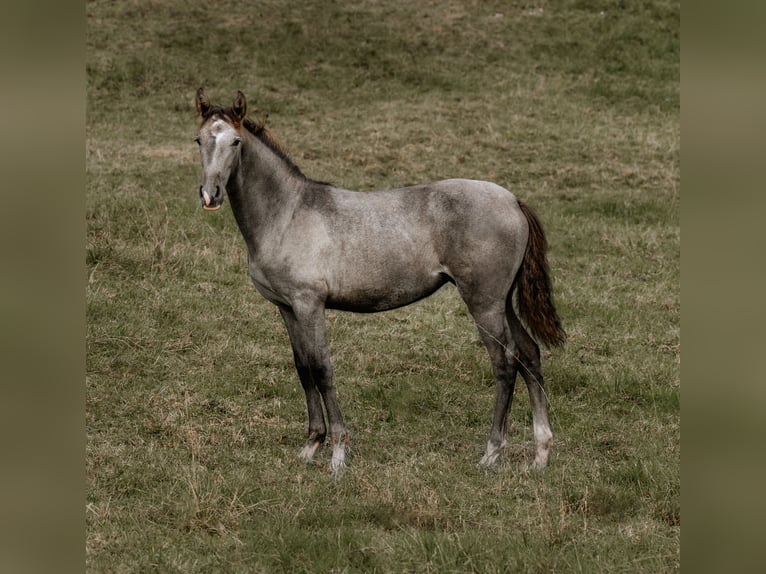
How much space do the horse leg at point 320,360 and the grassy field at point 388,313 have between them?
0.83 feet

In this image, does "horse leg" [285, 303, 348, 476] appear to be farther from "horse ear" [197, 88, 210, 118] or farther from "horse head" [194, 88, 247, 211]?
"horse ear" [197, 88, 210, 118]

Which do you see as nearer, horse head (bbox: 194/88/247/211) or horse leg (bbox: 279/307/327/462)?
horse head (bbox: 194/88/247/211)

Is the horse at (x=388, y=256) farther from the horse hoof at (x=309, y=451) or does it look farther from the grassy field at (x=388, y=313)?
the grassy field at (x=388, y=313)

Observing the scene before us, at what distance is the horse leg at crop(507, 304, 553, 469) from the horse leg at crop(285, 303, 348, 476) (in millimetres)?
1531

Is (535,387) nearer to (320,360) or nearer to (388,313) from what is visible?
(320,360)

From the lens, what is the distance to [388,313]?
1103 cm

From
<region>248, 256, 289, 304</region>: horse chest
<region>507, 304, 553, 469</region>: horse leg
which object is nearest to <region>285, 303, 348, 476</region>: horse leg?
<region>248, 256, 289, 304</region>: horse chest

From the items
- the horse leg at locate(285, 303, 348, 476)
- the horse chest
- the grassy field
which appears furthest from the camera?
the horse chest

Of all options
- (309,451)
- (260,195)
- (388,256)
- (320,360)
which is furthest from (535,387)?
(260,195)

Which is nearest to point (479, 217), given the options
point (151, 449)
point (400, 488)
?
point (400, 488)

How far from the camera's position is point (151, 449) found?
7.18 meters

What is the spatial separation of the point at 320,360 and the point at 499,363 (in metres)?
1.44

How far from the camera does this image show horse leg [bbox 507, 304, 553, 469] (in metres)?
7.02
